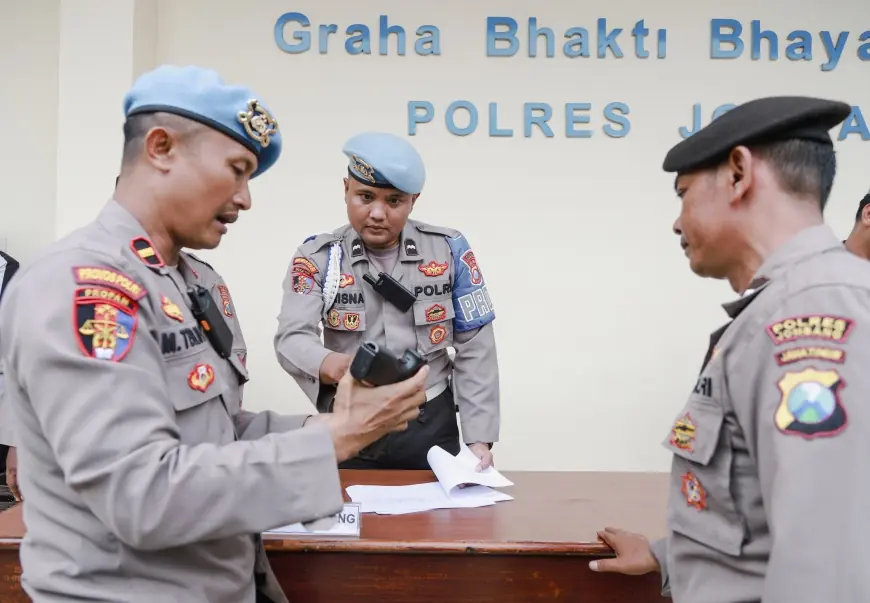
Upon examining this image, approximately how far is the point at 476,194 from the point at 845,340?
2.79 meters

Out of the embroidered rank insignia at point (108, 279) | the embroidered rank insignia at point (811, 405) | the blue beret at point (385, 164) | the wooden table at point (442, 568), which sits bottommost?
the wooden table at point (442, 568)

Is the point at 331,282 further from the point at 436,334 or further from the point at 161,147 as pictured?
the point at 161,147

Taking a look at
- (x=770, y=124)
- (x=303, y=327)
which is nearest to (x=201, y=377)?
(x=770, y=124)

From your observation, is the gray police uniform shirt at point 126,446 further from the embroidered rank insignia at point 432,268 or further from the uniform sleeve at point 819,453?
the embroidered rank insignia at point 432,268

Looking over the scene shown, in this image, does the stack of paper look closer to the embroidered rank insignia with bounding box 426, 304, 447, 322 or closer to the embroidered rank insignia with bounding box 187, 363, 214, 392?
→ the embroidered rank insignia with bounding box 426, 304, 447, 322

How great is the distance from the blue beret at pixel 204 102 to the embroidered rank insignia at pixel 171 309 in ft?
0.92

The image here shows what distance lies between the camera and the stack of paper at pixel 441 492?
1.70m

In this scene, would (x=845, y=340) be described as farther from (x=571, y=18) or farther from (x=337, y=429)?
(x=571, y=18)

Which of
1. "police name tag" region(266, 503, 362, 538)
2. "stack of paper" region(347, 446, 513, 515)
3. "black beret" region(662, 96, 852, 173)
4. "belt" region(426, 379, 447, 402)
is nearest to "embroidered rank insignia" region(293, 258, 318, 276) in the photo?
"belt" region(426, 379, 447, 402)

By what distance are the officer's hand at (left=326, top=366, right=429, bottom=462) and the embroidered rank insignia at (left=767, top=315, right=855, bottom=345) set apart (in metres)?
0.53

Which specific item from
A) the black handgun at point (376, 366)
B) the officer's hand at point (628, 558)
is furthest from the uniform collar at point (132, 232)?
the officer's hand at point (628, 558)

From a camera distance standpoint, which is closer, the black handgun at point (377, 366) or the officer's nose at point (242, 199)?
the black handgun at point (377, 366)

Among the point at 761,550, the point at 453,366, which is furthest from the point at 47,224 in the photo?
the point at 761,550

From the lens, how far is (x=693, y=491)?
3.53ft
